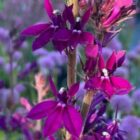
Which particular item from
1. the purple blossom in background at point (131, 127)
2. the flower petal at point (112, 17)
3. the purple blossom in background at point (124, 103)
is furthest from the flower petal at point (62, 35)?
the purple blossom in background at point (124, 103)

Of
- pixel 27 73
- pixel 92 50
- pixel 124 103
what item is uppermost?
pixel 92 50

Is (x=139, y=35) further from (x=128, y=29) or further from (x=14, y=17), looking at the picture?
(x=14, y=17)

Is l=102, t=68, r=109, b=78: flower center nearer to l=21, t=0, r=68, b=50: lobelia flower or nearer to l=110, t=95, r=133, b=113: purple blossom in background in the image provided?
l=21, t=0, r=68, b=50: lobelia flower

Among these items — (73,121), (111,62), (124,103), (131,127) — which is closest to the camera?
(73,121)

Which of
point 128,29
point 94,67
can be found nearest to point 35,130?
point 94,67

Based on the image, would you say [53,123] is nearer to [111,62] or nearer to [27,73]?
[111,62]

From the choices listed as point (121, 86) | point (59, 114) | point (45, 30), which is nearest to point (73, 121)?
point (59, 114)
